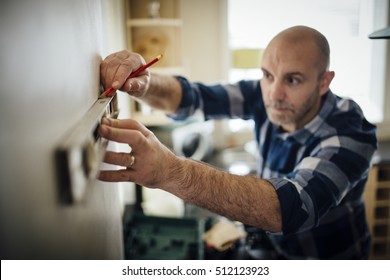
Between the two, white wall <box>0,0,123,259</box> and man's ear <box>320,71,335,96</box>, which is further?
man's ear <box>320,71,335,96</box>

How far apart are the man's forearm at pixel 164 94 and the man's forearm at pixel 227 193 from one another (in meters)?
0.40

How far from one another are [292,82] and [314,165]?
0.61ft

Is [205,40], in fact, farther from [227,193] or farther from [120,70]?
[227,193]

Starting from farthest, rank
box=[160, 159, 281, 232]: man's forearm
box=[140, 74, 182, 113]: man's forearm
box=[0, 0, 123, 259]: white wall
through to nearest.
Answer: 1. box=[140, 74, 182, 113]: man's forearm
2. box=[160, 159, 281, 232]: man's forearm
3. box=[0, 0, 123, 259]: white wall

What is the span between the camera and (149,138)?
527mm

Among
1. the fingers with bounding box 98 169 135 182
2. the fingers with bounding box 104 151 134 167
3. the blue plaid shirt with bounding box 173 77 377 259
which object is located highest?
the fingers with bounding box 104 151 134 167

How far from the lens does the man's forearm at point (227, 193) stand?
600 millimetres

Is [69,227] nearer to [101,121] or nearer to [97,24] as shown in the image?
[101,121]

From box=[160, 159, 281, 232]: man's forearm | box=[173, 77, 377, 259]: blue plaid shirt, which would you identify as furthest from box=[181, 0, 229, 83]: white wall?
box=[160, 159, 281, 232]: man's forearm

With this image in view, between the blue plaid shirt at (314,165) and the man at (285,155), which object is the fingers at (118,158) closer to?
the man at (285,155)

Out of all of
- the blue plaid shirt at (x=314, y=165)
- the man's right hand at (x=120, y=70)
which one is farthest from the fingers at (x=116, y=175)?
the blue plaid shirt at (x=314, y=165)

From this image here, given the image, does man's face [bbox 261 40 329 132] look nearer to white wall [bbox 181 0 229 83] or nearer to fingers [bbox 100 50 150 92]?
fingers [bbox 100 50 150 92]

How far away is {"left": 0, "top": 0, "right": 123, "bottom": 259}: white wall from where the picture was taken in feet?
1.01

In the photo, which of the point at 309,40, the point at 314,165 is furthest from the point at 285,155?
the point at 309,40
